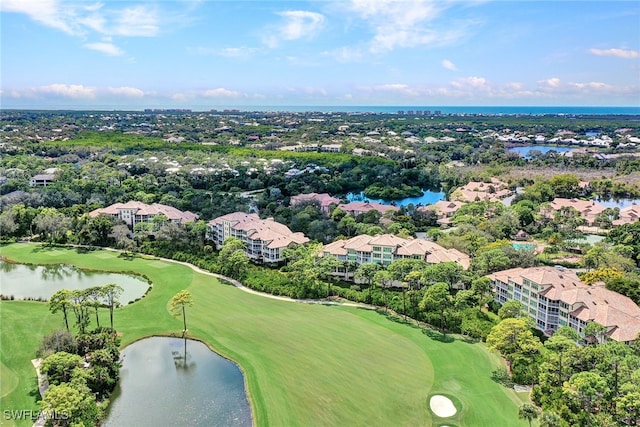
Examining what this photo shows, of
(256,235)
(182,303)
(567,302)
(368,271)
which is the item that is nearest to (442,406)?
(567,302)

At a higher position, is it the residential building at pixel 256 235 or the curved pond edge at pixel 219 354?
the residential building at pixel 256 235

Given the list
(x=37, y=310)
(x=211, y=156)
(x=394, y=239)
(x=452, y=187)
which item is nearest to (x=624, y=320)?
(x=394, y=239)

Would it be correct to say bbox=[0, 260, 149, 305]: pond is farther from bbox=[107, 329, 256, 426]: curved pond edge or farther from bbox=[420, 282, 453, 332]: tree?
bbox=[420, 282, 453, 332]: tree

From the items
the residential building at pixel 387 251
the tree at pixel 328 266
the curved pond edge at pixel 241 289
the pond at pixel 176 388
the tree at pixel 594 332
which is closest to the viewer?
the pond at pixel 176 388

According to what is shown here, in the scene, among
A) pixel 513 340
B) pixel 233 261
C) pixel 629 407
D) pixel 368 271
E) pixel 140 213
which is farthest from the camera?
pixel 140 213

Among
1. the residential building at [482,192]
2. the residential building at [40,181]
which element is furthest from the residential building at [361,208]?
the residential building at [40,181]

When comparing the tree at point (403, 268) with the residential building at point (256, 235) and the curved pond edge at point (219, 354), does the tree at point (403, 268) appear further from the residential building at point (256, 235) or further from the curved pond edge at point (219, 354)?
the curved pond edge at point (219, 354)

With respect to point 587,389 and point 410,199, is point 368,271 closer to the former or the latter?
point 587,389
